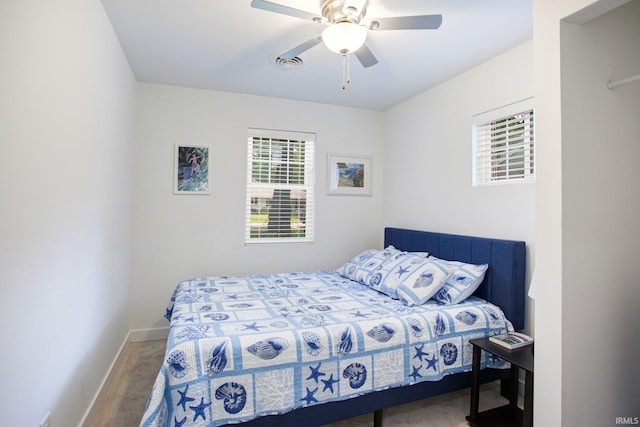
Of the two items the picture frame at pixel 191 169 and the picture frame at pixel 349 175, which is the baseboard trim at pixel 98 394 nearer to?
the picture frame at pixel 191 169

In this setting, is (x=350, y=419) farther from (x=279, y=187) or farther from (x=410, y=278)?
(x=279, y=187)

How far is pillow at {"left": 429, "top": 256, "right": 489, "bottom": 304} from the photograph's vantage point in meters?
2.41

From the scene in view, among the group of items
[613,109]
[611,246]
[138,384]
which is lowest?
[138,384]

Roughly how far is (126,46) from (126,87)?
1.29 feet

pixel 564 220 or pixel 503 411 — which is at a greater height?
pixel 564 220

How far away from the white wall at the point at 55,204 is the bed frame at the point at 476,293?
3.23 ft

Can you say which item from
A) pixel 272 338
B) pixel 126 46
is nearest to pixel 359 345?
pixel 272 338

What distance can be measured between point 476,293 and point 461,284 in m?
0.31

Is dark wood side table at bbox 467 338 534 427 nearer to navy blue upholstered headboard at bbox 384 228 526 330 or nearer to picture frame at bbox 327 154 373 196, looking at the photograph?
navy blue upholstered headboard at bbox 384 228 526 330

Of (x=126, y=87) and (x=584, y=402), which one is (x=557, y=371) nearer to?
(x=584, y=402)

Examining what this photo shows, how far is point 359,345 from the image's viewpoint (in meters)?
1.87

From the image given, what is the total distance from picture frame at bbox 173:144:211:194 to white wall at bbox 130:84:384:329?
6cm

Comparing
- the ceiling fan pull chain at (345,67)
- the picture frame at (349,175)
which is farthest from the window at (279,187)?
the ceiling fan pull chain at (345,67)

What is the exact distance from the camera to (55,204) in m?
1.50
